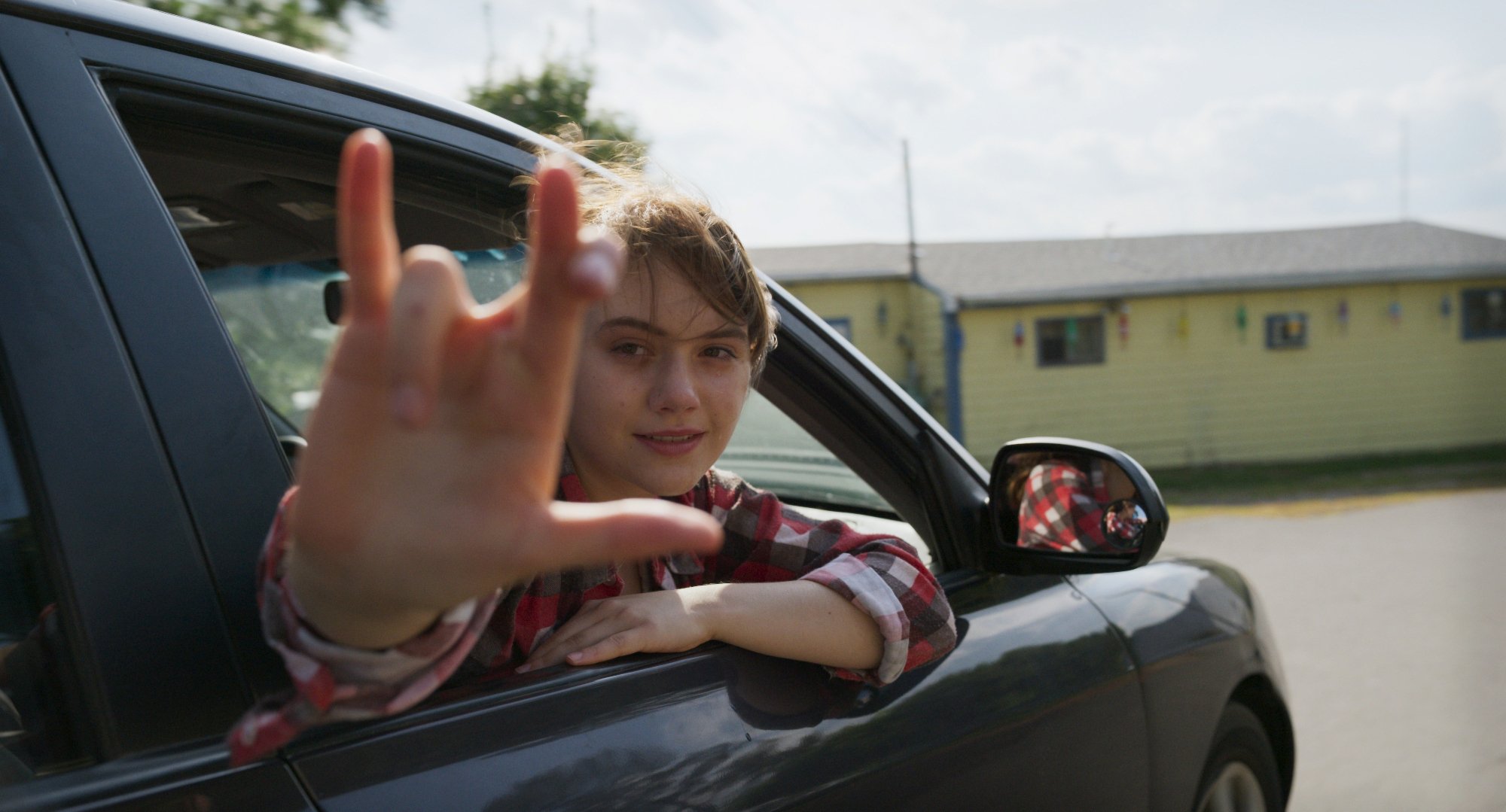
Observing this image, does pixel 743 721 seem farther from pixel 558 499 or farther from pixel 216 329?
pixel 216 329

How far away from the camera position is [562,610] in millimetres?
1501

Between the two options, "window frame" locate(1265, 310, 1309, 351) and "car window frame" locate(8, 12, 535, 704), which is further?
"window frame" locate(1265, 310, 1309, 351)

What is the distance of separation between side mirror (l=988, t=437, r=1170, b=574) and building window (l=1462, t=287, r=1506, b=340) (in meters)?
19.9

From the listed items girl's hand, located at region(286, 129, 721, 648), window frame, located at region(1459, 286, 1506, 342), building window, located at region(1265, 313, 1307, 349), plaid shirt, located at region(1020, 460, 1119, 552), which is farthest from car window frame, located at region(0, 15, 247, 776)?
window frame, located at region(1459, 286, 1506, 342)

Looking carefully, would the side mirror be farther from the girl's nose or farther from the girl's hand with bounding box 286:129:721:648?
the girl's hand with bounding box 286:129:721:648

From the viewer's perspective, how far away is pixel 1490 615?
698cm

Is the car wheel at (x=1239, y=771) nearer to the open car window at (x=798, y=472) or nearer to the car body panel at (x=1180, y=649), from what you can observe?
the car body panel at (x=1180, y=649)

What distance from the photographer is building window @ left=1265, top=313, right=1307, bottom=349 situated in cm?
1830

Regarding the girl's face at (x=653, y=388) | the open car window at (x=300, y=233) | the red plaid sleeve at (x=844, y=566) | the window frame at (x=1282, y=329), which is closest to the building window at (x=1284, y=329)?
the window frame at (x=1282, y=329)

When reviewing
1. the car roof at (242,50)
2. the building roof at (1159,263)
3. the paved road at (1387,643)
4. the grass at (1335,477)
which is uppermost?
the building roof at (1159,263)

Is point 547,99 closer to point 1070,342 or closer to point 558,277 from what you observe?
point 558,277

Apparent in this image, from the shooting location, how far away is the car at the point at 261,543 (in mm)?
1010

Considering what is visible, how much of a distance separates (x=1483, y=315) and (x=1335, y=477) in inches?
218

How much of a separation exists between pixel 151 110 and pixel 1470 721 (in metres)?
5.53
